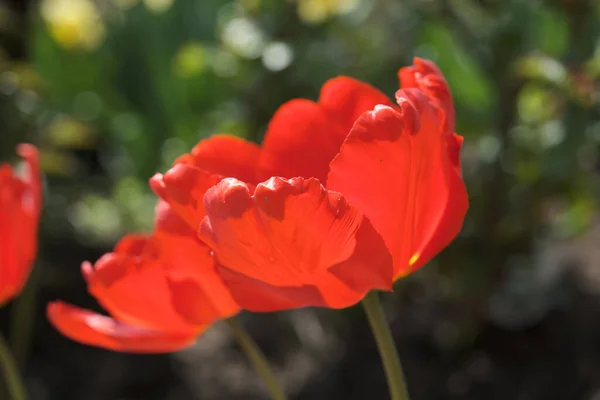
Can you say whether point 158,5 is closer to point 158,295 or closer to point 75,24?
point 75,24

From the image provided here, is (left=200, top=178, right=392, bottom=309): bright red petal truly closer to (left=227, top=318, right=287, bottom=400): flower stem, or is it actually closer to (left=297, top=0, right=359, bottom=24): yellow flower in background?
(left=227, top=318, right=287, bottom=400): flower stem

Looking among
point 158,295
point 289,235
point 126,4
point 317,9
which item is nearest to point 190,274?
point 158,295

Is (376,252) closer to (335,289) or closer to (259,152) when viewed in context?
(335,289)

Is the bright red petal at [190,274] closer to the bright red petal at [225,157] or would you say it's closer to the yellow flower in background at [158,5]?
the bright red petal at [225,157]

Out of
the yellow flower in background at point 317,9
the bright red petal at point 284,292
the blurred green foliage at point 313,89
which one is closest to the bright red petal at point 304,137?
the bright red petal at point 284,292

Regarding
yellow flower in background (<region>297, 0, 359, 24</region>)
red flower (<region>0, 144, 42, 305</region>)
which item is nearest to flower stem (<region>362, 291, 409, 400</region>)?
red flower (<region>0, 144, 42, 305</region>)
